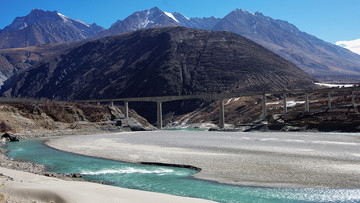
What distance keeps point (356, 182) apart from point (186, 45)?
17635 centimetres

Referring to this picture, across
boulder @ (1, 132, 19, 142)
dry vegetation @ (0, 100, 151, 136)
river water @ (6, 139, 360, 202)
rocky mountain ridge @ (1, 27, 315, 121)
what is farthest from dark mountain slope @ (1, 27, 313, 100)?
river water @ (6, 139, 360, 202)

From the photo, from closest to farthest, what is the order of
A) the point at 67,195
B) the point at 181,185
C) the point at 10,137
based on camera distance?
1. the point at 67,195
2. the point at 181,185
3. the point at 10,137

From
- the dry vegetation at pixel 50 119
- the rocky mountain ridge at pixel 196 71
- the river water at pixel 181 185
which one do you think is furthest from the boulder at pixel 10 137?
the rocky mountain ridge at pixel 196 71

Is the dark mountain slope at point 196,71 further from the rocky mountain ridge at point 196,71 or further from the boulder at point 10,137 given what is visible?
the boulder at point 10,137

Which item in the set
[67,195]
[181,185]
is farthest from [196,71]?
[67,195]

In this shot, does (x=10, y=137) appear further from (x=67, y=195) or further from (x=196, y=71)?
(x=196, y=71)

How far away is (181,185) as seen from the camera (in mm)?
16609

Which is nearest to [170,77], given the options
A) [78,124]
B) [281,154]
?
[78,124]

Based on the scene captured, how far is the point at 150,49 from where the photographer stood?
199 metres

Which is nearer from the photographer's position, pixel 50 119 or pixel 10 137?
pixel 10 137

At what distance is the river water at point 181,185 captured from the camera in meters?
14.0

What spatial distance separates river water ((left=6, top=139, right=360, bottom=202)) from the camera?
1400 cm

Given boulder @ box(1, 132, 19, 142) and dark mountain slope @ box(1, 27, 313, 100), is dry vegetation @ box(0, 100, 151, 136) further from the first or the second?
dark mountain slope @ box(1, 27, 313, 100)

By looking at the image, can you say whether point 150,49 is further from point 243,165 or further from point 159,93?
point 243,165
